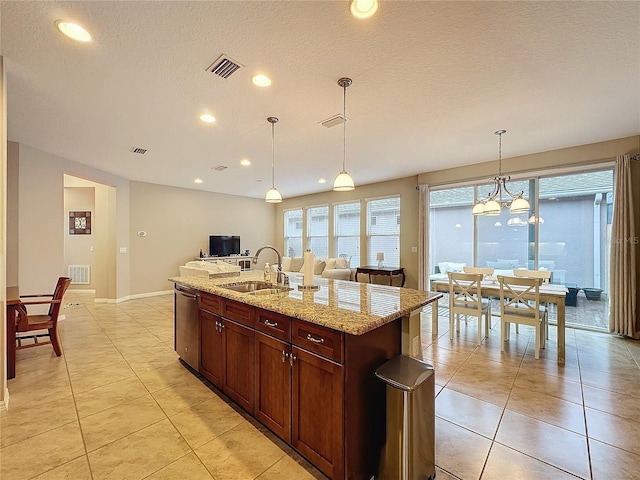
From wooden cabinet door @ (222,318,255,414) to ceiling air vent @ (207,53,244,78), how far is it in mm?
2109

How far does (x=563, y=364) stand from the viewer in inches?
124

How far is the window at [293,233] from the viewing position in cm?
931

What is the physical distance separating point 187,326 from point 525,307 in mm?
4137

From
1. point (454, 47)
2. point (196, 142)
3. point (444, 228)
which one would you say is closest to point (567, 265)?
point (444, 228)

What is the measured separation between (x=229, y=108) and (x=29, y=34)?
1.53 metres

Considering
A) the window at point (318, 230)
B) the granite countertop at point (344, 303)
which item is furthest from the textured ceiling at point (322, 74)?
the window at point (318, 230)

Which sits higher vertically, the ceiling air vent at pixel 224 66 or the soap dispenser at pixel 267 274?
the ceiling air vent at pixel 224 66

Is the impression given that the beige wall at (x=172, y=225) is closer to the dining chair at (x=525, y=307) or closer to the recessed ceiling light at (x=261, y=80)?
the recessed ceiling light at (x=261, y=80)

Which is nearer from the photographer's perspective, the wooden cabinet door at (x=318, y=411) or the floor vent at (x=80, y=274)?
the wooden cabinet door at (x=318, y=411)

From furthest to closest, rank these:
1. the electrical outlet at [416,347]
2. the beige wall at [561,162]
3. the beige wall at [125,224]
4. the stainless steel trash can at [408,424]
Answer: the beige wall at [125,224], the beige wall at [561,162], the electrical outlet at [416,347], the stainless steel trash can at [408,424]

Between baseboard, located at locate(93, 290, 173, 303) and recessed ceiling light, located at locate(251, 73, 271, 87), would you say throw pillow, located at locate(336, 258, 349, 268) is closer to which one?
baseboard, located at locate(93, 290, 173, 303)

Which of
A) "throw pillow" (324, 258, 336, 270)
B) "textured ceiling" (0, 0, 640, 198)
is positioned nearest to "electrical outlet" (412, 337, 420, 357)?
"textured ceiling" (0, 0, 640, 198)

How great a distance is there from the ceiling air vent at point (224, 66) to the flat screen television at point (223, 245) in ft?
20.5

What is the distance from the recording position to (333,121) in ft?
11.1
